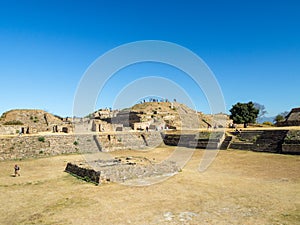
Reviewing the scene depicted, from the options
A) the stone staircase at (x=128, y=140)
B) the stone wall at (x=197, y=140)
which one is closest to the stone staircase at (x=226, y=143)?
the stone wall at (x=197, y=140)

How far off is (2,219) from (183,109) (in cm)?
5546

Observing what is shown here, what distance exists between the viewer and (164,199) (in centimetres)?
960

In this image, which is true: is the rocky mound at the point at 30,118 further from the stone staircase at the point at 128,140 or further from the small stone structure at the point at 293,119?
the small stone structure at the point at 293,119

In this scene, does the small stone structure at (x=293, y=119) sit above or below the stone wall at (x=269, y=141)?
above

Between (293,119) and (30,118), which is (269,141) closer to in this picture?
(293,119)

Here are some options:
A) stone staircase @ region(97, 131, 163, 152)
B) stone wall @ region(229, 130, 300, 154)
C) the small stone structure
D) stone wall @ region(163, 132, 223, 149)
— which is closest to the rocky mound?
stone staircase @ region(97, 131, 163, 152)

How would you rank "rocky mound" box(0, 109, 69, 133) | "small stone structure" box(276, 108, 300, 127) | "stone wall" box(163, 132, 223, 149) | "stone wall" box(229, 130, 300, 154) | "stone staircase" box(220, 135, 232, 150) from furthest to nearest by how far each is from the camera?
"rocky mound" box(0, 109, 69, 133) → "small stone structure" box(276, 108, 300, 127) → "stone wall" box(163, 132, 223, 149) → "stone staircase" box(220, 135, 232, 150) → "stone wall" box(229, 130, 300, 154)

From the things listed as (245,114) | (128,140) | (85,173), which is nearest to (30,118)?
(128,140)

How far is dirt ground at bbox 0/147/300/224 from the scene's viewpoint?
25.1 ft

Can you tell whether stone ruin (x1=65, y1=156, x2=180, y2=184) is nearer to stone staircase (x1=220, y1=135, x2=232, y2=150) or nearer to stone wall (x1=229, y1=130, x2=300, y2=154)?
stone wall (x1=229, y1=130, x2=300, y2=154)

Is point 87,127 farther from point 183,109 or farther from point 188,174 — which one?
point 183,109

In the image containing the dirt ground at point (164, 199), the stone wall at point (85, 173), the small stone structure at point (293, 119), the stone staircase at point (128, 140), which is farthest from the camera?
the small stone structure at point (293, 119)

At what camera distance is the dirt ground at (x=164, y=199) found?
766 cm

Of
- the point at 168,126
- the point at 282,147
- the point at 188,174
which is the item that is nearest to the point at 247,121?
the point at 168,126
